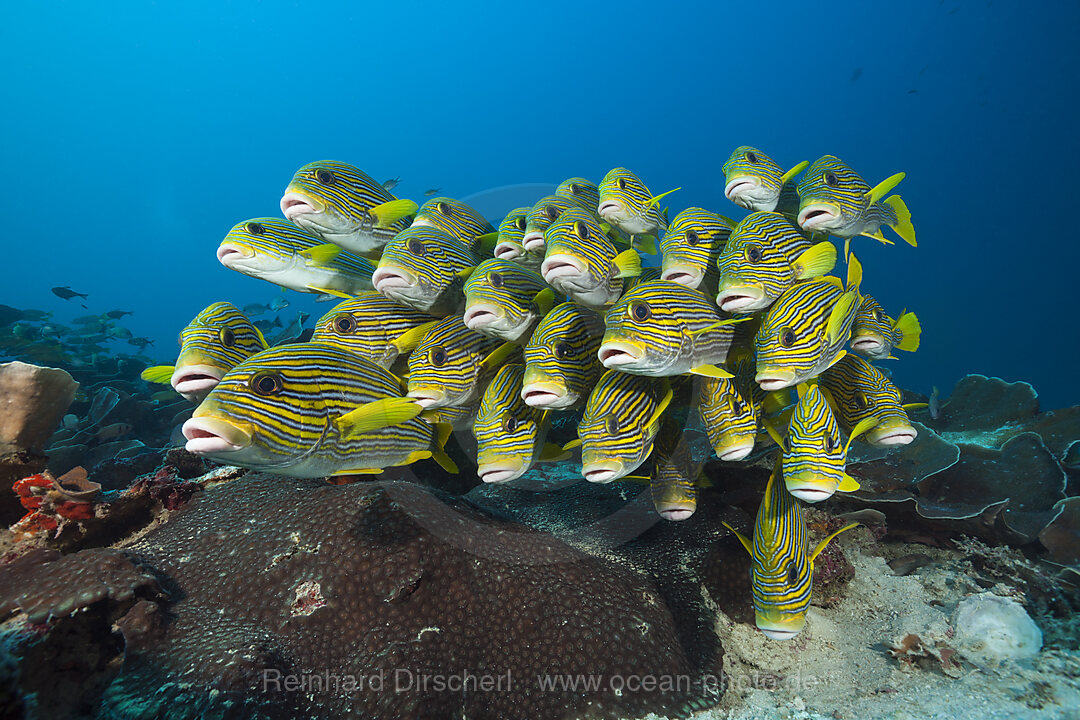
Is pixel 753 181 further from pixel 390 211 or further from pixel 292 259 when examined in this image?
pixel 292 259

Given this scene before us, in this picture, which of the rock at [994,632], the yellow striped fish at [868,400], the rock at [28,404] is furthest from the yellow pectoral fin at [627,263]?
the rock at [28,404]

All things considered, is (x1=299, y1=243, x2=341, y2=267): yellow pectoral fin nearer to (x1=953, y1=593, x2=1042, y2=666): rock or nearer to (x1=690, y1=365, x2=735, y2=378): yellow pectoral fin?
(x1=690, y1=365, x2=735, y2=378): yellow pectoral fin

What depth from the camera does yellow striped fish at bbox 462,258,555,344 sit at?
7.95 ft

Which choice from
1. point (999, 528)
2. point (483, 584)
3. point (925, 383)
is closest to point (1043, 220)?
point (925, 383)

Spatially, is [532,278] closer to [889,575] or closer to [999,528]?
[889,575]

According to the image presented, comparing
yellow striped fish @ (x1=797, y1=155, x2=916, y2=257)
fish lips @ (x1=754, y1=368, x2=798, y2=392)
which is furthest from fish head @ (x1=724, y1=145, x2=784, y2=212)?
fish lips @ (x1=754, y1=368, x2=798, y2=392)

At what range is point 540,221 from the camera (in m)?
2.95

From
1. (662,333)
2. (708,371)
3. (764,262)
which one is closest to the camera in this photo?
(662,333)

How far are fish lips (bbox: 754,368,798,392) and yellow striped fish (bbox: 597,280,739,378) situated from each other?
241mm

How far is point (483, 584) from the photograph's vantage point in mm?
2904

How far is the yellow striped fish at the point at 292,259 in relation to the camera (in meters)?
2.83

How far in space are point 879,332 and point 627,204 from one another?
1.79 meters

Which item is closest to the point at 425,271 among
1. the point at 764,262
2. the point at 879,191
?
the point at 764,262

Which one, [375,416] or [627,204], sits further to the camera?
[627,204]
